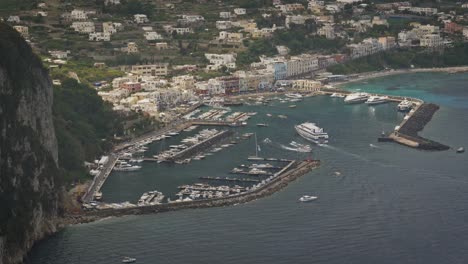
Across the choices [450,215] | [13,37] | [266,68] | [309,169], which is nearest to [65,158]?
[13,37]

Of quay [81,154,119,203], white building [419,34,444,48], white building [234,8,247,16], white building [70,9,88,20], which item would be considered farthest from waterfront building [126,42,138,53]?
quay [81,154,119,203]

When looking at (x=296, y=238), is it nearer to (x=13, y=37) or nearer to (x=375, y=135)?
(x=13, y=37)

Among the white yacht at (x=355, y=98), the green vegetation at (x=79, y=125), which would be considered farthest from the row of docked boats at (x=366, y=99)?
the green vegetation at (x=79, y=125)

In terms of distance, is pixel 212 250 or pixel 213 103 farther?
pixel 213 103

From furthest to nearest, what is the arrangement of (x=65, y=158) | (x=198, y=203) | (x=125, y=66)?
(x=125, y=66), (x=65, y=158), (x=198, y=203)

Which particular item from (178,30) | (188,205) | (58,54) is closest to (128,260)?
(188,205)

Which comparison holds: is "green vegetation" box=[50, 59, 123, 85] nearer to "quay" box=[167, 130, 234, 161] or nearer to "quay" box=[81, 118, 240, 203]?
"quay" box=[81, 118, 240, 203]
